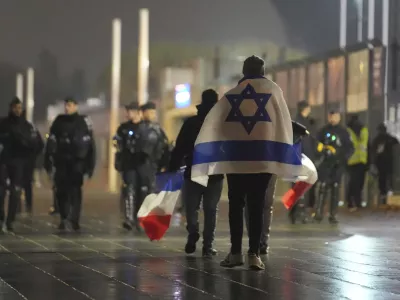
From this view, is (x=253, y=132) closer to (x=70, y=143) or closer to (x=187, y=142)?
(x=187, y=142)

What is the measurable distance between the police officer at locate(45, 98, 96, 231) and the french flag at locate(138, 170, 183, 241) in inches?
131

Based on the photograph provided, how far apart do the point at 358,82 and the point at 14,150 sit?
13471mm

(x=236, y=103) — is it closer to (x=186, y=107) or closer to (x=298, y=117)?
(x=298, y=117)

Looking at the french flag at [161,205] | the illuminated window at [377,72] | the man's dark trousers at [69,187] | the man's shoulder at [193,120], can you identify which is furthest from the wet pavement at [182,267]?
the illuminated window at [377,72]

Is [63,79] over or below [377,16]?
over

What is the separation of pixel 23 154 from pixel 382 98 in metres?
12.5

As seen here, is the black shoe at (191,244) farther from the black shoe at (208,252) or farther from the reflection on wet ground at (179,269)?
the black shoe at (208,252)

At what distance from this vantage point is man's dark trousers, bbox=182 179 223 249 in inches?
472

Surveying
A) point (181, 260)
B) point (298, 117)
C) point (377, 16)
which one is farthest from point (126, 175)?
point (377, 16)

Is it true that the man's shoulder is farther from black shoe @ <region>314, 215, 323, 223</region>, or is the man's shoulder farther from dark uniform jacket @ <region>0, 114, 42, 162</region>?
black shoe @ <region>314, 215, 323, 223</region>

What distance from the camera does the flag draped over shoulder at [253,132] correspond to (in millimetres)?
10359

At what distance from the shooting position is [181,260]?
37.2 feet

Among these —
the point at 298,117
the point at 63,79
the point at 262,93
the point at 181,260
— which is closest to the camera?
the point at 262,93

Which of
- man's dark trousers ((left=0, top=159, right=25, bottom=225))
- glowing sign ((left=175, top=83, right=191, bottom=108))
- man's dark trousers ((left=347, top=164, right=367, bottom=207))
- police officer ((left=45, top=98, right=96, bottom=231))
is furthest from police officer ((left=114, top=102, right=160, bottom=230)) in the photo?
glowing sign ((left=175, top=83, right=191, bottom=108))
